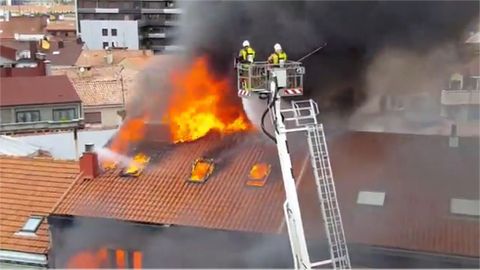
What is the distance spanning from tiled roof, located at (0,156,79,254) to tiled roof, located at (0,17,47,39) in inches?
1505

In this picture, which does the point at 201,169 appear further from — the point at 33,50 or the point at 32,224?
the point at 33,50

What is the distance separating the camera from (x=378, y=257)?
29.8 feet

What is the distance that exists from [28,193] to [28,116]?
44.9ft

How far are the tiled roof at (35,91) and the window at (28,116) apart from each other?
372mm

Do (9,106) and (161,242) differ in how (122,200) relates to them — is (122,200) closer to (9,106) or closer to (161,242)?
(161,242)

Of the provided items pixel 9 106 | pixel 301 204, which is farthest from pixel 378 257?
pixel 9 106

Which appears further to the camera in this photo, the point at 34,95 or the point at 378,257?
the point at 34,95

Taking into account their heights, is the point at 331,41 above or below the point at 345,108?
above

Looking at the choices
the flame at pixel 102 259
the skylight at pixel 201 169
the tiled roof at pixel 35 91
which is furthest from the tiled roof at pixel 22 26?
the skylight at pixel 201 169

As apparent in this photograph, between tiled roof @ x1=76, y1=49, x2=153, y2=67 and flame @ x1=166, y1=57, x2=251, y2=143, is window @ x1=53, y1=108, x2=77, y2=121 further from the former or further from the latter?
flame @ x1=166, y1=57, x2=251, y2=143

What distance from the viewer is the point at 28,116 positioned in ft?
83.0

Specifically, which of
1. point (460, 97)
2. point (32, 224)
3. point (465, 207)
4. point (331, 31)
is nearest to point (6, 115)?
point (32, 224)

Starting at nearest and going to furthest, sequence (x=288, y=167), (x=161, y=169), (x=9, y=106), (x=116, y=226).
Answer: (x=288, y=167), (x=116, y=226), (x=161, y=169), (x=9, y=106)

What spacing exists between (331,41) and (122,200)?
14.0 ft
